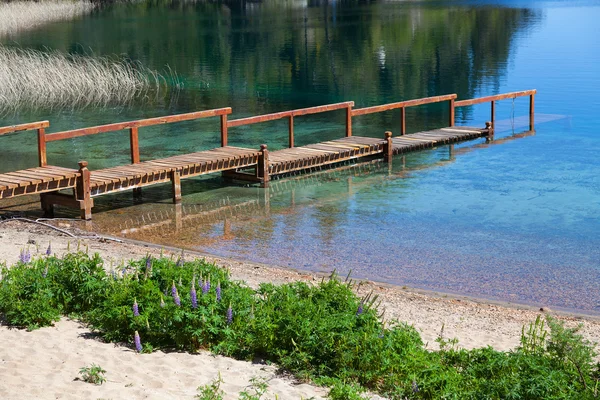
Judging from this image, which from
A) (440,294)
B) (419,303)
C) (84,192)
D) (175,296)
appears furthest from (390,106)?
(175,296)

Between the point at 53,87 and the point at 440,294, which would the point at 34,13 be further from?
the point at 440,294

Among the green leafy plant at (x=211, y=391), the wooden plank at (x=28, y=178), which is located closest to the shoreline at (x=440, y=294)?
the wooden plank at (x=28, y=178)

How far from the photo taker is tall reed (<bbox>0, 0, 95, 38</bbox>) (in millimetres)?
51531

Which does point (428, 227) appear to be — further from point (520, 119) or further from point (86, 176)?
point (520, 119)

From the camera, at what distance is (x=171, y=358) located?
745 cm

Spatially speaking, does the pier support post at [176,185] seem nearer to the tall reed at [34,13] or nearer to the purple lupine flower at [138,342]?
the purple lupine flower at [138,342]

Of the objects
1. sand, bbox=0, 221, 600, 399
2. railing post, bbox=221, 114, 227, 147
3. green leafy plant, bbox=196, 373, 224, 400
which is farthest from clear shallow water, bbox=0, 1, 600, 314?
green leafy plant, bbox=196, 373, 224, 400

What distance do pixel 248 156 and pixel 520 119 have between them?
11.8 metres

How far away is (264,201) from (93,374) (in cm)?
935

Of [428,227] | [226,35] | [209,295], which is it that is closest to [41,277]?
[209,295]

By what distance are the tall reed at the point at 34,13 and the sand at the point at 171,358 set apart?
43.7 metres

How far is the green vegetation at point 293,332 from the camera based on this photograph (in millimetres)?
6844

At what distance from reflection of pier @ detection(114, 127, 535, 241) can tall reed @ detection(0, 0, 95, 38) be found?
35.3 meters

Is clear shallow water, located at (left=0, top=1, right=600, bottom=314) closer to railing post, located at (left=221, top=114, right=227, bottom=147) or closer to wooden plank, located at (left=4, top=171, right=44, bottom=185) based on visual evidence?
railing post, located at (left=221, top=114, right=227, bottom=147)
